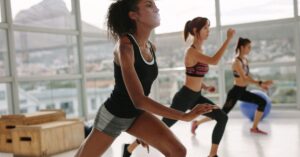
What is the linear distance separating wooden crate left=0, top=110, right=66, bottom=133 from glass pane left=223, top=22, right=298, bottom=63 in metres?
3.75

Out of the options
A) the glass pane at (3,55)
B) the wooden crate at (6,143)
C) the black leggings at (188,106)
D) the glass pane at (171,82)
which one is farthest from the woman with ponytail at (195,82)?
the glass pane at (171,82)

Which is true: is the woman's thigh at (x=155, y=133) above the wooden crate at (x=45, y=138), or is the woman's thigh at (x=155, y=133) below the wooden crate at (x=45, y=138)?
above

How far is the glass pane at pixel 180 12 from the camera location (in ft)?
23.0

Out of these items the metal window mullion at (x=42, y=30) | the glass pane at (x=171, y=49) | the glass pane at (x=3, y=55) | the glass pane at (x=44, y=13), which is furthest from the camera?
the glass pane at (x=171, y=49)

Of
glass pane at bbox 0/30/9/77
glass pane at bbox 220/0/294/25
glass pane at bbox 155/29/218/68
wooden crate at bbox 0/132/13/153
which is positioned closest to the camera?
wooden crate at bbox 0/132/13/153

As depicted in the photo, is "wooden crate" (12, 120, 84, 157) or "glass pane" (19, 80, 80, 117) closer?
"wooden crate" (12, 120, 84, 157)

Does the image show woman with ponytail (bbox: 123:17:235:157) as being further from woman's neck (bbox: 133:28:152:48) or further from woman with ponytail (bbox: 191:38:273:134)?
woman's neck (bbox: 133:28:152:48)

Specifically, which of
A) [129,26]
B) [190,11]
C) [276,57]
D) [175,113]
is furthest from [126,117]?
[190,11]

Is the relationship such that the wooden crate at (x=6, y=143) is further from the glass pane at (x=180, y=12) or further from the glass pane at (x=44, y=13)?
the glass pane at (x=180, y=12)

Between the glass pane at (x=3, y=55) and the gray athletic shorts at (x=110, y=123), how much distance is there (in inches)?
145

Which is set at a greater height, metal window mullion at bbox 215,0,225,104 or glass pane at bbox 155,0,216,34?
glass pane at bbox 155,0,216,34

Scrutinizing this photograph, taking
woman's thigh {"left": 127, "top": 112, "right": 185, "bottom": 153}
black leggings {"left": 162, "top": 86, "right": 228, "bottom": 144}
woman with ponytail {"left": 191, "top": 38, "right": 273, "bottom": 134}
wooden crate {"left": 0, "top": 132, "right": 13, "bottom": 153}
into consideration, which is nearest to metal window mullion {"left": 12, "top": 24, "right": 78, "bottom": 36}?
wooden crate {"left": 0, "top": 132, "right": 13, "bottom": 153}

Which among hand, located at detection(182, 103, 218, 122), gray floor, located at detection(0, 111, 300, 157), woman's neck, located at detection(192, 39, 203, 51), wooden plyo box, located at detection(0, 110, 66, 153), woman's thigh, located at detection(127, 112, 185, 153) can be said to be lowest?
gray floor, located at detection(0, 111, 300, 157)

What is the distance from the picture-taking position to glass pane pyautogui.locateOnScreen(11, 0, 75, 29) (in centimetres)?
546
